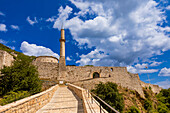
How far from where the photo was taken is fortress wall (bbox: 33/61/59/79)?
24266 mm

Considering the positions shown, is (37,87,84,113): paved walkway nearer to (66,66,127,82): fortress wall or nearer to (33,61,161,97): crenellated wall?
(33,61,161,97): crenellated wall

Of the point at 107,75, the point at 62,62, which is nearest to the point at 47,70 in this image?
the point at 62,62

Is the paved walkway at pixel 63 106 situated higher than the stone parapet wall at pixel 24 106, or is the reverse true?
the stone parapet wall at pixel 24 106

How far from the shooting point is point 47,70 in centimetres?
2481

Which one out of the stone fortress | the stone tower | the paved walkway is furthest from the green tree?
the stone tower

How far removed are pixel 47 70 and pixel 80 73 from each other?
28.4 feet

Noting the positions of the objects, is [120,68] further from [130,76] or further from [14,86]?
[14,86]

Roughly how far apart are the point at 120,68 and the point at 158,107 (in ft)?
45.4

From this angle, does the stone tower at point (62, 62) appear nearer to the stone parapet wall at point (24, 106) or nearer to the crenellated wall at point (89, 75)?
the crenellated wall at point (89, 75)

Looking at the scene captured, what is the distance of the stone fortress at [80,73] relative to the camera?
955 inches

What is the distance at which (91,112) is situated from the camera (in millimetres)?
3953

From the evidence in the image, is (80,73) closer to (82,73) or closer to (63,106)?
(82,73)

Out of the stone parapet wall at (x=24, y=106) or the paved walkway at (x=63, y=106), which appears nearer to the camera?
the stone parapet wall at (x=24, y=106)

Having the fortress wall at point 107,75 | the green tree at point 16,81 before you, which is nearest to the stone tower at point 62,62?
the fortress wall at point 107,75
